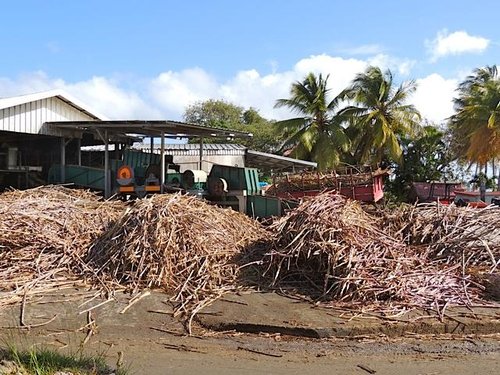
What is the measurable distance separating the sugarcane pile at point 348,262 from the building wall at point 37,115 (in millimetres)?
10393

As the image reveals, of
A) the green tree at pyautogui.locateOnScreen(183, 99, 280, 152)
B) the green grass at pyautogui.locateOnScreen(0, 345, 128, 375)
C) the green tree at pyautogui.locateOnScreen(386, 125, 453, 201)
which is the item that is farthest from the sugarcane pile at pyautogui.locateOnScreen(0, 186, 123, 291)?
the green tree at pyautogui.locateOnScreen(183, 99, 280, 152)

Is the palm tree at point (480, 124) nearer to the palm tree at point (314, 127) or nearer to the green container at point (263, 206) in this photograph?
the palm tree at point (314, 127)

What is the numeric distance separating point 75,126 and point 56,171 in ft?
7.60

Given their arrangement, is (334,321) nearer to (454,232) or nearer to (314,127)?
(454,232)

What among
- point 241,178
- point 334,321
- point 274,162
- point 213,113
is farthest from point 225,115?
point 334,321

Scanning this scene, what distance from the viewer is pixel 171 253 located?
9.74 metres

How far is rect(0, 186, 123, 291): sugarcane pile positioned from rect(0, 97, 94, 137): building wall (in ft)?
16.9

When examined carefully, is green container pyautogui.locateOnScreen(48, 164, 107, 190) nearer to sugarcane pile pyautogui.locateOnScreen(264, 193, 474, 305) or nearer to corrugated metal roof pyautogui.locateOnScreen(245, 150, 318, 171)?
corrugated metal roof pyautogui.locateOnScreen(245, 150, 318, 171)

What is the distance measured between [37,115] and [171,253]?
10.5 meters

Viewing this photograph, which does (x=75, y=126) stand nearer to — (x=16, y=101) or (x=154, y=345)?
(x=16, y=101)

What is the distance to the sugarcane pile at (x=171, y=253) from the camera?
30.2 ft

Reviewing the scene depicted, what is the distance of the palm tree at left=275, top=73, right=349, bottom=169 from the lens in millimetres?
34375

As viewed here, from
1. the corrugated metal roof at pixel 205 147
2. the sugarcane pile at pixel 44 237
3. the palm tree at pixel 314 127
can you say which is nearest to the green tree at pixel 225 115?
the palm tree at pixel 314 127

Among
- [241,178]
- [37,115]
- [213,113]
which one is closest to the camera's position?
[241,178]
